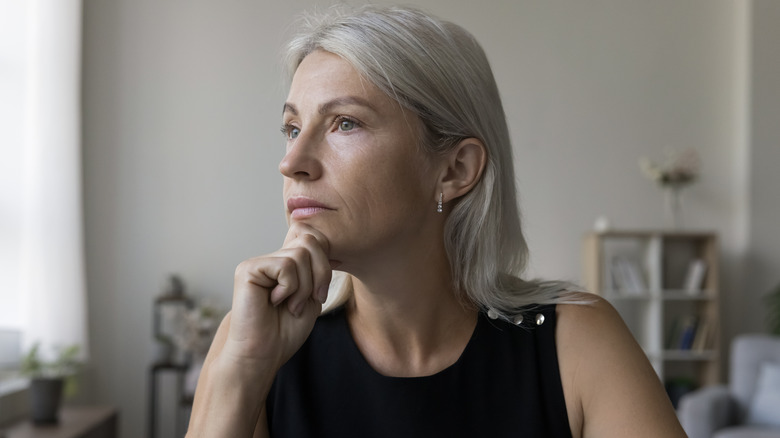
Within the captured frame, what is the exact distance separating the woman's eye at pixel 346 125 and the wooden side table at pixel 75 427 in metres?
2.36

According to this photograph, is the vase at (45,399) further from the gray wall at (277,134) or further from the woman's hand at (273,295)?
the woman's hand at (273,295)

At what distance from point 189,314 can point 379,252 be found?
11.5 ft

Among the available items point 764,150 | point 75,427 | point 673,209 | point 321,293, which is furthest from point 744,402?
point 321,293

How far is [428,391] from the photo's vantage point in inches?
52.4

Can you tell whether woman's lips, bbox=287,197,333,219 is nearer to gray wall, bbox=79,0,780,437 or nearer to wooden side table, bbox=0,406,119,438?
wooden side table, bbox=0,406,119,438

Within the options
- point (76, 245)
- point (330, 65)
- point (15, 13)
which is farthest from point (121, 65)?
point (330, 65)

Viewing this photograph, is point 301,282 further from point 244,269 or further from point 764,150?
point 764,150

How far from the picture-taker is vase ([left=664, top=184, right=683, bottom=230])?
569 cm

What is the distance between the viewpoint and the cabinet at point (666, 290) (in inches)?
210

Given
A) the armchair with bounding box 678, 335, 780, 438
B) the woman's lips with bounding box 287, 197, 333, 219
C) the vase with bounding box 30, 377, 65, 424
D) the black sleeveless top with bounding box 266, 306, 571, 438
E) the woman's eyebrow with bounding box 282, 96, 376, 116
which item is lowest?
the armchair with bounding box 678, 335, 780, 438

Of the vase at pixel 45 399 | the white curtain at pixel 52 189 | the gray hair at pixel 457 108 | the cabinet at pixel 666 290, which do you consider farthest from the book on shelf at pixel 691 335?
the gray hair at pixel 457 108

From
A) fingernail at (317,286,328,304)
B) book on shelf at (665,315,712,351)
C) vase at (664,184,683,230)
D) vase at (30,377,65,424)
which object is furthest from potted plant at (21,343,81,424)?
vase at (664,184,683,230)

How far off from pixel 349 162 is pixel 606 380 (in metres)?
0.53

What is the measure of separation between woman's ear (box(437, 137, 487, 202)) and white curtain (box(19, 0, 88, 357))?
3.62 meters
